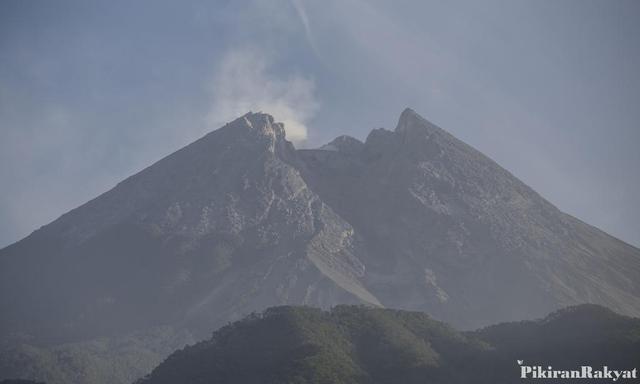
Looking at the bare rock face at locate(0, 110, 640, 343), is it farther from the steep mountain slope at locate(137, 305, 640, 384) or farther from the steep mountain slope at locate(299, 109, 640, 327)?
the steep mountain slope at locate(137, 305, 640, 384)

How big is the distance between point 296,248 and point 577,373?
3294 inches

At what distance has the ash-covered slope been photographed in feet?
447

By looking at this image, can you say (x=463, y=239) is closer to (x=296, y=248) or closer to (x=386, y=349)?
(x=296, y=248)

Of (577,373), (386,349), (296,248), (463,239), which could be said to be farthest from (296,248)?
(577,373)

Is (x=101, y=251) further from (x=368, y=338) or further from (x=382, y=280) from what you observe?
(x=368, y=338)

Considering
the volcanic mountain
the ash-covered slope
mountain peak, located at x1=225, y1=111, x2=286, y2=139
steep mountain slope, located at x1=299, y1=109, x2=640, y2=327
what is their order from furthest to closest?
mountain peak, located at x1=225, y1=111, x2=286, y2=139, steep mountain slope, located at x1=299, y1=109, x2=640, y2=327, the volcanic mountain, the ash-covered slope

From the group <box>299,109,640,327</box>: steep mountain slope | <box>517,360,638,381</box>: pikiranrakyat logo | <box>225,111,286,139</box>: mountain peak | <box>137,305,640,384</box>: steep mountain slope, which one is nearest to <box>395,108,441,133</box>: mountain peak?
<box>299,109,640,327</box>: steep mountain slope

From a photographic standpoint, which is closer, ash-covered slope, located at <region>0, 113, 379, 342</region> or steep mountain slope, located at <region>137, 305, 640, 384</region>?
steep mountain slope, located at <region>137, 305, 640, 384</region>

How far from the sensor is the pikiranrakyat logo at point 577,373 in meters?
67.8

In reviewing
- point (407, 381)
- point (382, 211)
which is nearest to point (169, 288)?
point (382, 211)

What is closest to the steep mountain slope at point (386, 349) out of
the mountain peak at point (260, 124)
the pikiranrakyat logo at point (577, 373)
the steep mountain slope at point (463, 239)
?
the pikiranrakyat logo at point (577, 373)

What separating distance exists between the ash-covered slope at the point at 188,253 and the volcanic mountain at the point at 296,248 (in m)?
0.31

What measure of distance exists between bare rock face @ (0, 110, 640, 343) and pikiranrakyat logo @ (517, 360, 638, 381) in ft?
202

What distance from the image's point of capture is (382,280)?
153 metres
